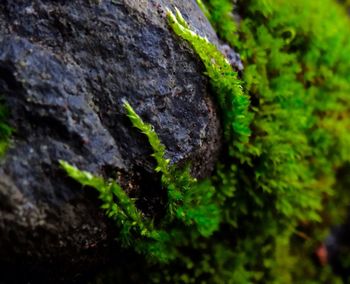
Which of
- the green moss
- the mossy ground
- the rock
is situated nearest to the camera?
the rock

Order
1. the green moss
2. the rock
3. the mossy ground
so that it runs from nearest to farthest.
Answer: the rock → the green moss → the mossy ground

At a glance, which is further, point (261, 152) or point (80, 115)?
point (261, 152)

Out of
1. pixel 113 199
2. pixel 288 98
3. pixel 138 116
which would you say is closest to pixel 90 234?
pixel 113 199

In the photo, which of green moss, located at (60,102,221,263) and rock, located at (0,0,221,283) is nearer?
rock, located at (0,0,221,283)

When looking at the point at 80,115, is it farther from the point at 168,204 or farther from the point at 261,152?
the point at 261,152

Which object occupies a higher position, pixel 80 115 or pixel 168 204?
pixel 80 115

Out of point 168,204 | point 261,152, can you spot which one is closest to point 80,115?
point 168,204
